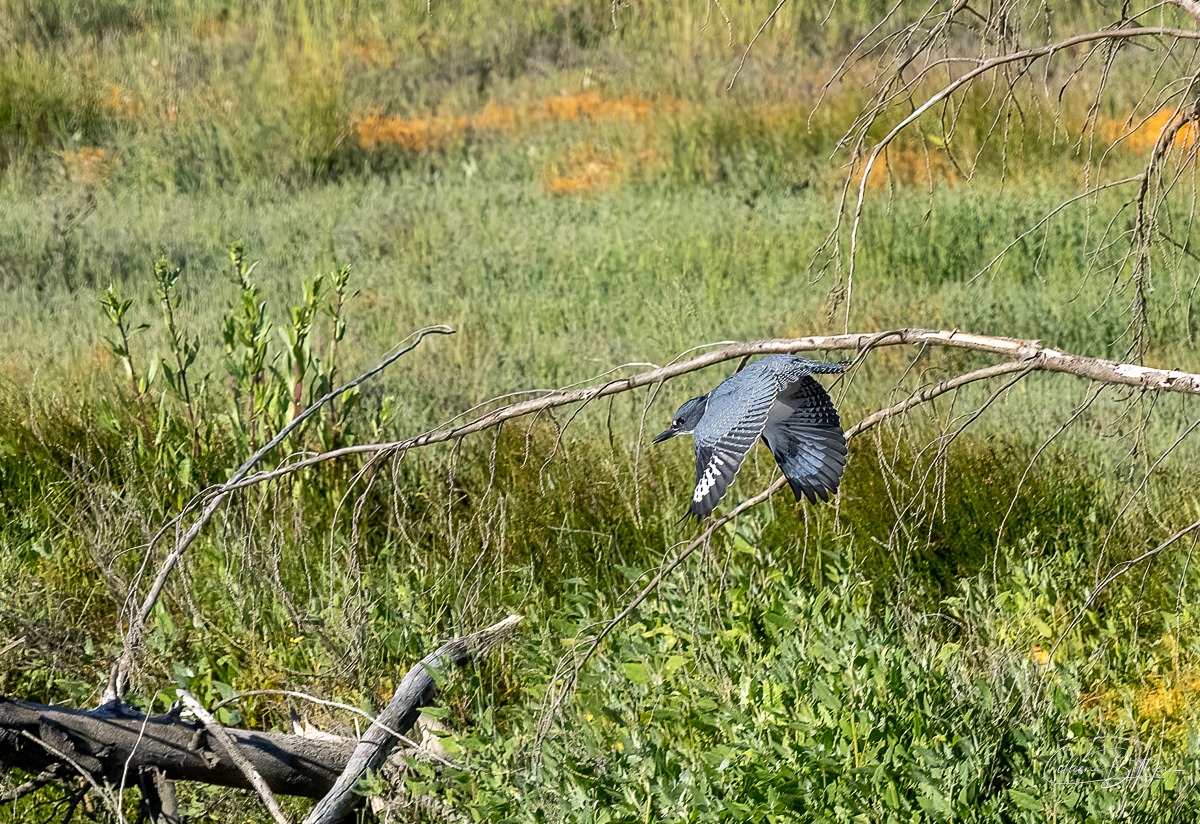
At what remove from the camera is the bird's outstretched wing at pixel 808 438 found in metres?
2.60

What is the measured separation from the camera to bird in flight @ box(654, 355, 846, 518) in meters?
2.34

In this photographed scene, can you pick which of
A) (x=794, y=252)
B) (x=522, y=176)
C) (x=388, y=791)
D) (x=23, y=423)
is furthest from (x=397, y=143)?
(x=388, y=791)

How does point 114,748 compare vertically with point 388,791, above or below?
above

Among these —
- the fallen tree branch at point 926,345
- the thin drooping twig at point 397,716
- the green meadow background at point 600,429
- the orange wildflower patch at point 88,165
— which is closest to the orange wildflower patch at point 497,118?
the green meadow background at point 600,429

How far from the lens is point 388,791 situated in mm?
2994

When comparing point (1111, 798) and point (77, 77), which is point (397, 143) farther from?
point (1111, 798)

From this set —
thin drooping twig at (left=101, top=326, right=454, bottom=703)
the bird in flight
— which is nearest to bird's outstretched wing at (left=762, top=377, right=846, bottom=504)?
the bird in flight

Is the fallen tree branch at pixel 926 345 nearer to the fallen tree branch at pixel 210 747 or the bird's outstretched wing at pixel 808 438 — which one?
the bird's outstretched wing at pixel 808 438

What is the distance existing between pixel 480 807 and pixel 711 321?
5163 mm

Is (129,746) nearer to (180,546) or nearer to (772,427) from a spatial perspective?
(180,546)

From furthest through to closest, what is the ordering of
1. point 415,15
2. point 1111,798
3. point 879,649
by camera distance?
point 415,15 → point 879,649 → point 1111,798

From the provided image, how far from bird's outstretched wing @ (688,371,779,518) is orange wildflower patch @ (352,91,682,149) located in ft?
32.0

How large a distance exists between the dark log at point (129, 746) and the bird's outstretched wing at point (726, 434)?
123 cm

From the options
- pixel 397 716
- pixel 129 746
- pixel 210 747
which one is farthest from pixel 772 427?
pixel 129 746
